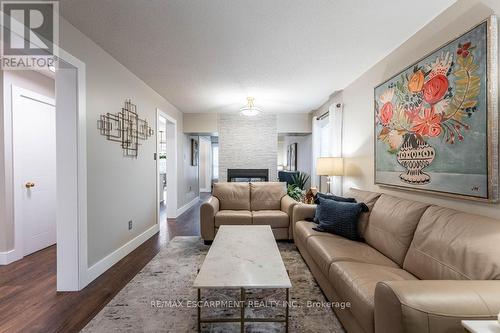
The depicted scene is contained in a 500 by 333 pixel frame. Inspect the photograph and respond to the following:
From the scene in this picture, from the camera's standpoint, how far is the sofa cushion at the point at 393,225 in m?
1.77

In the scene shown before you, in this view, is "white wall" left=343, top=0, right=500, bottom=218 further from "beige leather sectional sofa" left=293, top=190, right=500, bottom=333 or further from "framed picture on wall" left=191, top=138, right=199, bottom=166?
"framed picture on wall" left=191, top=138, right=199, bottom=166

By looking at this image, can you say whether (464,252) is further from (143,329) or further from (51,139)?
(51,139)

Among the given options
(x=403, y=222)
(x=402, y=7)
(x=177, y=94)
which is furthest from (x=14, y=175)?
(x=402, y=7)

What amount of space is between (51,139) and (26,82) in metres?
0.79

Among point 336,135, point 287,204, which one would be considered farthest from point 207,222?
point 336,135

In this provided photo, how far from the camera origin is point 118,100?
9.36 ft

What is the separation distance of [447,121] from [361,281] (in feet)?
4.43

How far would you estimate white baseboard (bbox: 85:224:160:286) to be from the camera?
7.54 ft

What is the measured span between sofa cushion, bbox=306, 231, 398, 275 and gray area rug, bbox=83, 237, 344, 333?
1.09 feet

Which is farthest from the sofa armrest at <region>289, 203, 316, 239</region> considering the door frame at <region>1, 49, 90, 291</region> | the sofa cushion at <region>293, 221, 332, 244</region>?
the door frame at <region>1, 49, 90, 291</region>

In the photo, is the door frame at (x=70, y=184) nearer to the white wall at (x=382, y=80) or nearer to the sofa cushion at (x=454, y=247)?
the sofa cushion at (x=454, y=247)

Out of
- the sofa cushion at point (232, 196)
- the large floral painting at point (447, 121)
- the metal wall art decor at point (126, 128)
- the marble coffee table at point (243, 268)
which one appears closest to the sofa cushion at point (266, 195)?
the sofa cushion at point (232, 196)

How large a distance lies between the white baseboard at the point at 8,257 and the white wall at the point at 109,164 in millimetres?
1222

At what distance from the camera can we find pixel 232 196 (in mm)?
3811
